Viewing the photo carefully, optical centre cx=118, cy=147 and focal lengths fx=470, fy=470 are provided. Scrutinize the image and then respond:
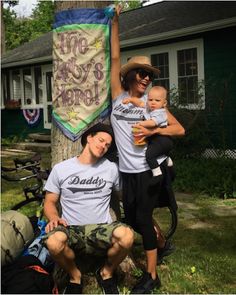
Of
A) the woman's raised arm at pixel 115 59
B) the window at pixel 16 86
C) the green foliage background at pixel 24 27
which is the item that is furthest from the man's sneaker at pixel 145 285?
the green foliage background at pixel 24 27

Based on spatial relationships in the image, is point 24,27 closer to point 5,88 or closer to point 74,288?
point 5,88

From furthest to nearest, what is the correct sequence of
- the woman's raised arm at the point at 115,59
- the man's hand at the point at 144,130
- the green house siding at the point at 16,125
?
the green house siding at the point at 16,125
the woman's raised arm at the point at 115,59
the man's hand at the point at 144,130

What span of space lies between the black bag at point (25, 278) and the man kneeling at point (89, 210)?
0.61ft

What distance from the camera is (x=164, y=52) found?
12.1m

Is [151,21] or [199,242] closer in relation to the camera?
[199,242]

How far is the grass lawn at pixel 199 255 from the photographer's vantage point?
3.69 meters

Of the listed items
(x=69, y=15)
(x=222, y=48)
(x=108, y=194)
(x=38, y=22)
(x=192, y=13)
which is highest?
(x=38, y=22)

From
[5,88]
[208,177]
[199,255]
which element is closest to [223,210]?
[208,177]

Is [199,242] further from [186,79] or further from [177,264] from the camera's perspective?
[186,79]

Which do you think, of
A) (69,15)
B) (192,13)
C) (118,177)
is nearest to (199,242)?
(118,177)

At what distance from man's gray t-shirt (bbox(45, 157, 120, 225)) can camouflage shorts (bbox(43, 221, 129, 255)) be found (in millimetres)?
69

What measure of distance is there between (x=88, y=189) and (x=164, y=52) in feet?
30.4

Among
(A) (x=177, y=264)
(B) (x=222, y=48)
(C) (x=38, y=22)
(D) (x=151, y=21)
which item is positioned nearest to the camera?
(A) (x=177, y=264)

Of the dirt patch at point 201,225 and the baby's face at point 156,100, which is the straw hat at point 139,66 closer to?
the baby's face at point 156,100
